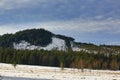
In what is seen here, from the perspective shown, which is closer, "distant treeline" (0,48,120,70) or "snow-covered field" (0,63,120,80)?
"snow-covered field" (0,63,120,80)

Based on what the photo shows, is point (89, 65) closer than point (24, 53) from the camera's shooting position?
Yes

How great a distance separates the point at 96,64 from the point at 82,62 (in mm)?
9966

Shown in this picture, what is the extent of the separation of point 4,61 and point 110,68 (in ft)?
185

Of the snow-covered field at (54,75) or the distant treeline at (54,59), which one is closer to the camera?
the snow-covered field at (54,75)

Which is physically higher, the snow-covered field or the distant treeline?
the distant treeline

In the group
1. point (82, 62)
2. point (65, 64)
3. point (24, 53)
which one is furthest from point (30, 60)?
point (82, 62)

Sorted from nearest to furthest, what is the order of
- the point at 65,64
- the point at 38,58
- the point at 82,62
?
the point at 82,62
the point at 65,64
the point at 38,58

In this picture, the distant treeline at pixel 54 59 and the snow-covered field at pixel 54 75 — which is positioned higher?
the distant treeline at pixel 54 59

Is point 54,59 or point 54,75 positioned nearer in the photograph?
point 54,75

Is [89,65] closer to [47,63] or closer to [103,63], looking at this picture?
[103,63]

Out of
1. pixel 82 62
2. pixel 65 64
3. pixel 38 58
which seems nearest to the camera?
pixel 82 62

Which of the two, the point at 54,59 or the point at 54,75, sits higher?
the point at 54,59

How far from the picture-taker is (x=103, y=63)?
178m

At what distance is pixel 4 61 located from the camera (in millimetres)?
182875
